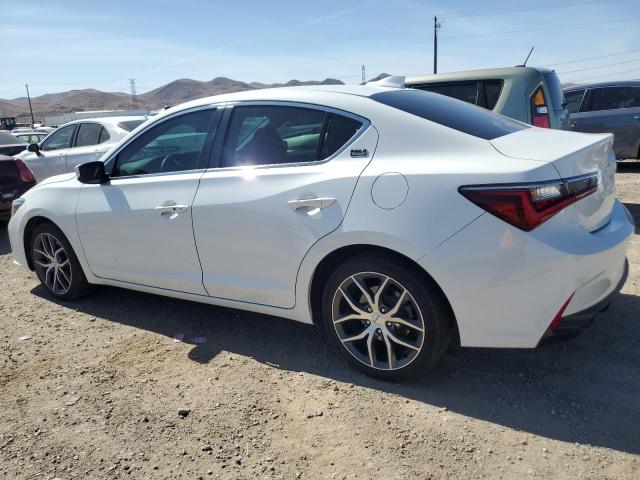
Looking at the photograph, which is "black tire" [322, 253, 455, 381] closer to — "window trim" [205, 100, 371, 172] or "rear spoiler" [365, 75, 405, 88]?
"window trim" [205, 100, 371, 172]

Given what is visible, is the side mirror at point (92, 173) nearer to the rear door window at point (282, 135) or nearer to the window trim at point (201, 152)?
the window trim at point (201, 152)

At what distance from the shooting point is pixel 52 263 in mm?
4598

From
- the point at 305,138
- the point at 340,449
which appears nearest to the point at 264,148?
the point at 305,138

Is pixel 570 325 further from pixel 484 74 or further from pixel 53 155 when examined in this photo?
pixel 53 155

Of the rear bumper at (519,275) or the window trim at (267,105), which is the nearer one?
the rear bumper at (519,275)

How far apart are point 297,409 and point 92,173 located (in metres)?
2.39

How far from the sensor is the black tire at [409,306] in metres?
2.72

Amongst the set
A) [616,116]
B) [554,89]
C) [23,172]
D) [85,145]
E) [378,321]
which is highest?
[554,89]

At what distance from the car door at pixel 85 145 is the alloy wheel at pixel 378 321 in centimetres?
661

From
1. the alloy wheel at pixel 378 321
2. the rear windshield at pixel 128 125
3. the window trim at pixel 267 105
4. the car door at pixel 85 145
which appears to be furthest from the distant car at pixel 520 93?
the car door at pixel 85 145

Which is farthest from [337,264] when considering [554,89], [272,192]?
[554,89]

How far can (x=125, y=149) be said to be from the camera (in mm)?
3986

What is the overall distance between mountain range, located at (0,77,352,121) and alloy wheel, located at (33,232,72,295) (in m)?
118

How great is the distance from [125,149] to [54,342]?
4.97 feet
